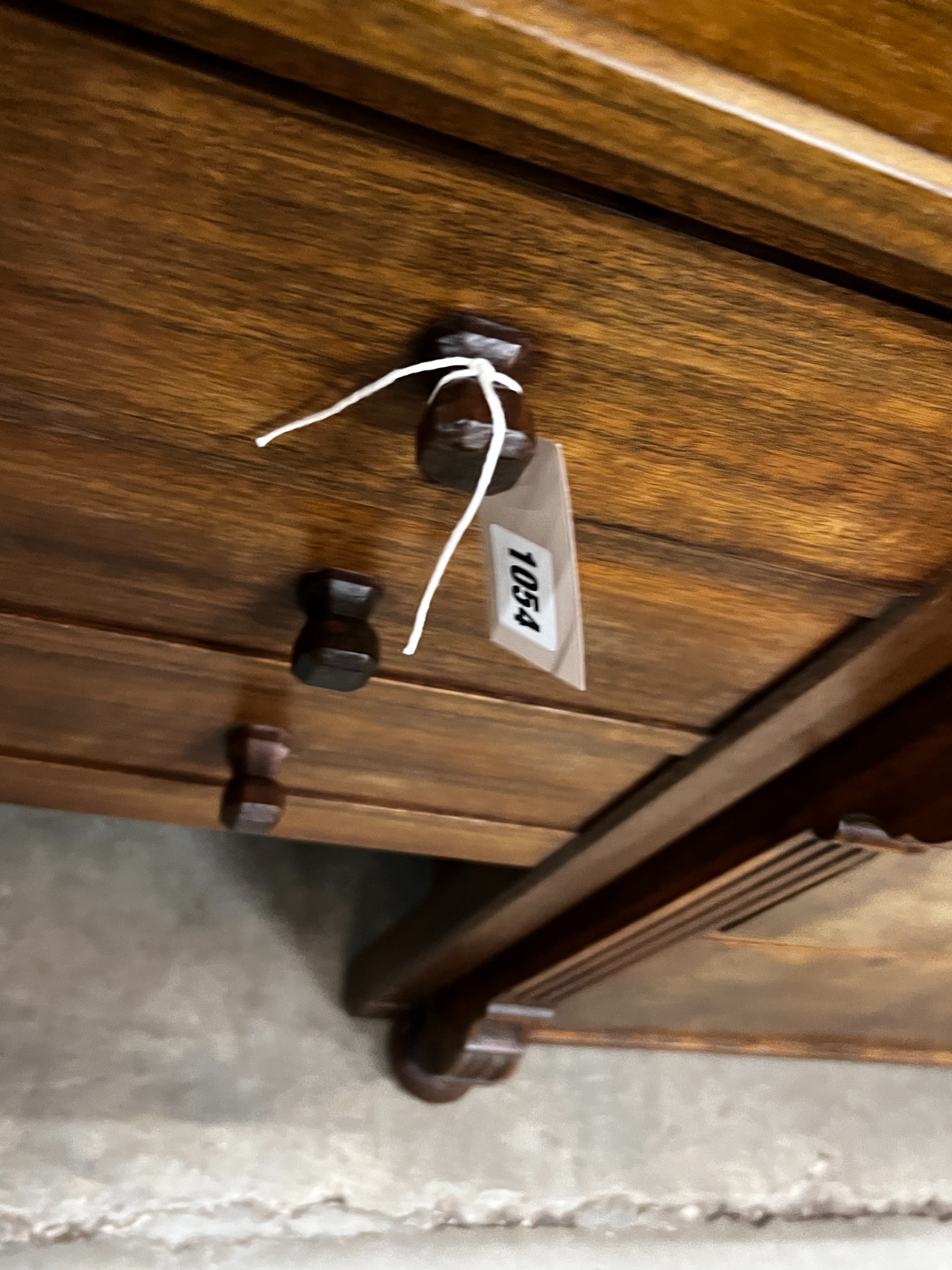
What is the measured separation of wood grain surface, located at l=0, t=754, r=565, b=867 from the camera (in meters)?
0.72

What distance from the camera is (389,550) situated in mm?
508

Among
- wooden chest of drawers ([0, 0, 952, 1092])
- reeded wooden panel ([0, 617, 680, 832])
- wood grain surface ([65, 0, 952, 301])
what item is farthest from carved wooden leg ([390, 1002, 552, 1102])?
wood grain surface ([65, 0, 952, 301])

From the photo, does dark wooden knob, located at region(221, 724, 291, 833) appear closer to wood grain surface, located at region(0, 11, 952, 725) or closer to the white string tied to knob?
wood grain surface, located at region(0, 11, 952, 725)

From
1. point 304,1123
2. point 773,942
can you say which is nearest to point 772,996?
point 773,942

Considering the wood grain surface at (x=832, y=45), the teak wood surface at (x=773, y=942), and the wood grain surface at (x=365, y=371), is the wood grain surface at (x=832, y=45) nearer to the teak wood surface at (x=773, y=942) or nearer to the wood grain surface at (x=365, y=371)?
the wood grain surface at (x=365, y=371)

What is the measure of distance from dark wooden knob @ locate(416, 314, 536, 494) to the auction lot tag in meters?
0.03

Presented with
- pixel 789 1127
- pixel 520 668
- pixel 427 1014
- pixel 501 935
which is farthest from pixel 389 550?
pixel 789 1127

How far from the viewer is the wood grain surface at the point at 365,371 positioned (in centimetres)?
33

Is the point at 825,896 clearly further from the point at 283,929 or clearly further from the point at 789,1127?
the point at 789,1127

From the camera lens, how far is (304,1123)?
3.84ft

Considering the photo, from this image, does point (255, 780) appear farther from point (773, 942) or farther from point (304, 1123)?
point (304, 1123)

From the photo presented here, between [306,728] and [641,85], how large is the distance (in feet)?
1.50

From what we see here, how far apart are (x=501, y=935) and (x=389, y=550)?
630mm

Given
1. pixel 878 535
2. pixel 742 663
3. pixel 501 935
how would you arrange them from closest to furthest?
pixel 878 535 → pixel 742 663 → pixel 501 935
